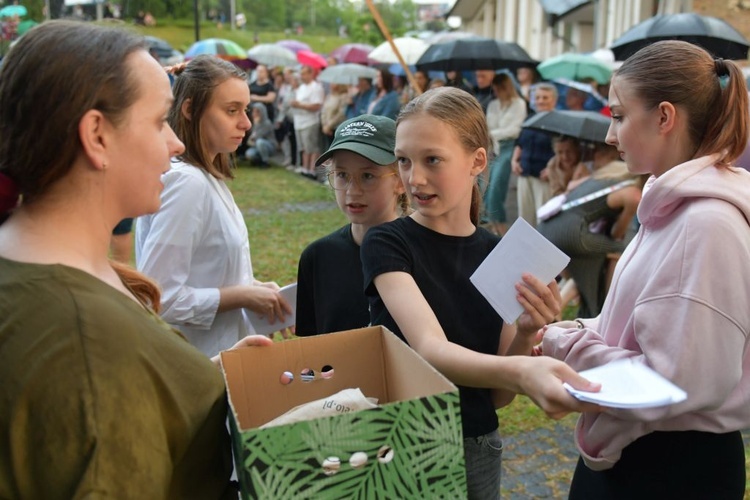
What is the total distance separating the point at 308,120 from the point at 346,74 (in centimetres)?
121

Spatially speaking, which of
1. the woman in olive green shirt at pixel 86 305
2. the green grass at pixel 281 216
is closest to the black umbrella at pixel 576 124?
the green grass at pixel 281 216

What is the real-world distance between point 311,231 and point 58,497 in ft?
27.3

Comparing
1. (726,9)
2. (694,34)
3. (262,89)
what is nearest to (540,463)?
Answer: (694,34)

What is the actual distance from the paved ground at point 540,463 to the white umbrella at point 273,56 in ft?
51.6

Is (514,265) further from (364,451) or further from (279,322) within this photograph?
(279,322)

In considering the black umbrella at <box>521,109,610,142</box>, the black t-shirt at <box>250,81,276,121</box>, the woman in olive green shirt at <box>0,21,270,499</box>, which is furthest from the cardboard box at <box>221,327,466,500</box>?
the black t-shirt at <box>250,81,276,121</box>

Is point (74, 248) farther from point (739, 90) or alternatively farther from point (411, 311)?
point (739, 90)

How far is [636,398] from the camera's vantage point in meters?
1.35

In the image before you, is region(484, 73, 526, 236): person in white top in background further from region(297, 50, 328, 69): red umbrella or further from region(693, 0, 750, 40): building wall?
region(693, 0, 750, 40): building wall

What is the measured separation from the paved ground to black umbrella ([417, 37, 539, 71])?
264 inches

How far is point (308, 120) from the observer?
46.5ft

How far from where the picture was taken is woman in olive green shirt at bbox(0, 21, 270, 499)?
1157 mm

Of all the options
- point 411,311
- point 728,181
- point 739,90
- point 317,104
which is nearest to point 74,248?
point 411,311

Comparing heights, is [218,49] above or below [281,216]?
above
